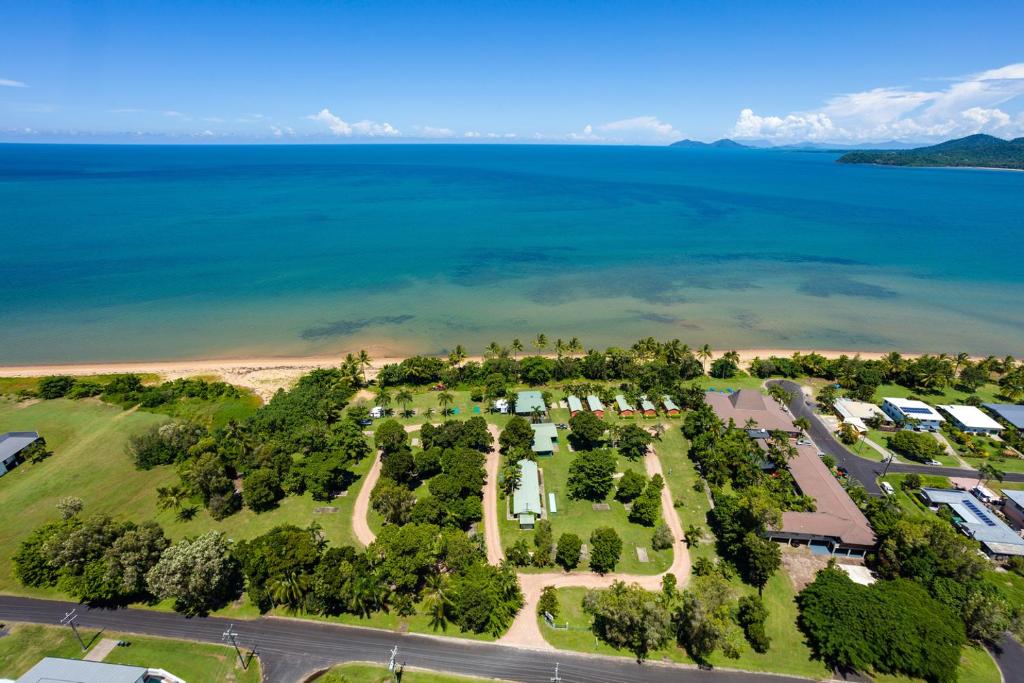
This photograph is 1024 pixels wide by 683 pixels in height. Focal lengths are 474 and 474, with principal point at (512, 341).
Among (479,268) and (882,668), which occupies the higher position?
(479,268)

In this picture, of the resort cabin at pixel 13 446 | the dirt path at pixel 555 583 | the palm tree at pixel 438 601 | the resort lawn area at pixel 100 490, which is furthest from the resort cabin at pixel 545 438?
the resort cabin at pixel 13 446

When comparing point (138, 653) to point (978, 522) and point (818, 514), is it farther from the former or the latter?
point (978, 522)

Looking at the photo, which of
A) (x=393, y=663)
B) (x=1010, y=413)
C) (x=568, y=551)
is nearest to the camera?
(x=393, y=663)

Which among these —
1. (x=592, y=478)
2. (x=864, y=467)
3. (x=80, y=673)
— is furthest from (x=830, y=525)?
(x=80, y=673)

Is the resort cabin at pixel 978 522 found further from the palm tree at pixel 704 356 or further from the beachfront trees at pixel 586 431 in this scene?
the beachfront trees at pixel 586 431

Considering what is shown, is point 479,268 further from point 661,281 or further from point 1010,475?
point 1010,475

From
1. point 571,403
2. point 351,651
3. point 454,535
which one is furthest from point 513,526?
point 571,403

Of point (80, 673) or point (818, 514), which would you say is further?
point (818, 514)
